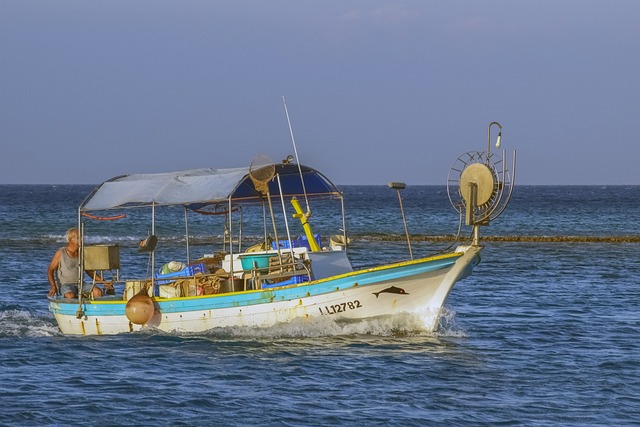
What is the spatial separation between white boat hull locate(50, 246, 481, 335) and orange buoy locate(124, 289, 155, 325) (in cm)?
29

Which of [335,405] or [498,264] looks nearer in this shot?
[335,405]

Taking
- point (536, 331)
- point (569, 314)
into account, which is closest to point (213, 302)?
point (536, 331)

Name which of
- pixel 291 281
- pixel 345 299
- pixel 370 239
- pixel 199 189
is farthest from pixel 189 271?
pixel 370 239

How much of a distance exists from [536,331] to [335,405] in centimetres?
829

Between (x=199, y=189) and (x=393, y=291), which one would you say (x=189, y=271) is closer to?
(x=199, y=189)

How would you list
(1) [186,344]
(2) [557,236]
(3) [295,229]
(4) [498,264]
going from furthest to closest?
(3) [295,229] → (2) [557,236] → (4) [498,264] → (1) [186,344]

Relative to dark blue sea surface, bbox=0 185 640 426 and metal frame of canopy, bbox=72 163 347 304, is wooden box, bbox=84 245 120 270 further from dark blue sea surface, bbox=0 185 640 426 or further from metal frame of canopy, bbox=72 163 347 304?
dark blue sea surface, bbox=0 185 640 426

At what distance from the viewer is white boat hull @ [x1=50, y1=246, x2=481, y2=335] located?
18.8 meters

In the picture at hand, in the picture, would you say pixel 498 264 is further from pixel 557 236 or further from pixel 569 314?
pixel 557 236

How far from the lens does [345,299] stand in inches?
746

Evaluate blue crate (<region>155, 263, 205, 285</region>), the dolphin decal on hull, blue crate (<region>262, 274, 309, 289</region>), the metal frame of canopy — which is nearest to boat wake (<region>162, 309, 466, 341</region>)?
the dolphin decal on hull

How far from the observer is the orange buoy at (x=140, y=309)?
1970 centimetres

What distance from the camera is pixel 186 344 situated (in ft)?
63.3

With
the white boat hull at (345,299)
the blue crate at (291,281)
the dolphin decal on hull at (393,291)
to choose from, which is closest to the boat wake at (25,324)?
the white boat hull at (345,299)
